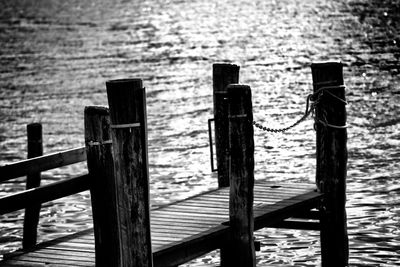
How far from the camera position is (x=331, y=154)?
47.7 feet

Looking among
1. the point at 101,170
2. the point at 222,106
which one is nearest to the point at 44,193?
the point at 101,170

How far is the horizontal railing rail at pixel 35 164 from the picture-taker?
12.4 m

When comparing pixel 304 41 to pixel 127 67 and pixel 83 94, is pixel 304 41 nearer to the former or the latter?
pixel 127 67

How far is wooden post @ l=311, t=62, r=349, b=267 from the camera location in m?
14.4

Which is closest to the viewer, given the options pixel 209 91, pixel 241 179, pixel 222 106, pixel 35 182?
pixel 241 179

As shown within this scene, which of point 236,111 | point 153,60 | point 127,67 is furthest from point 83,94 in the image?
point 236,111

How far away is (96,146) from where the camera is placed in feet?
33.2

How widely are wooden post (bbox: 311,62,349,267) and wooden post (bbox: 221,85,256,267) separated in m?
2.33

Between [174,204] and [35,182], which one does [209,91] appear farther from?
[174,204]

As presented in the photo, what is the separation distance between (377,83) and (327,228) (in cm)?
2457

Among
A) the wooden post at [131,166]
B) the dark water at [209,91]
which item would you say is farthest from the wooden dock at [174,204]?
the dark water at [209,91]

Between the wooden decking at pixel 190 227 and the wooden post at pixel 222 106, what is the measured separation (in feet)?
1.39

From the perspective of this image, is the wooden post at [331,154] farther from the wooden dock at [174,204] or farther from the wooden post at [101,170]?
the wooden post at [101,170]

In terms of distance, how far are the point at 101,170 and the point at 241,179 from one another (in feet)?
8.90
